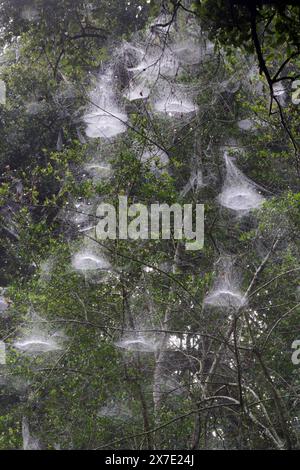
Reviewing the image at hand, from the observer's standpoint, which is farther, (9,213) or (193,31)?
(9,213)

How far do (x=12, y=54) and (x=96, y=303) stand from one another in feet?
15.0

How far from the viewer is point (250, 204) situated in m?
6.63

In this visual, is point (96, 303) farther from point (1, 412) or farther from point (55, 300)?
point (1, 412)

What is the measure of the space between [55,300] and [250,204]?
2235 mm

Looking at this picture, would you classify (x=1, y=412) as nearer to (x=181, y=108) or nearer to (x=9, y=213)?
(x=9, y=213)

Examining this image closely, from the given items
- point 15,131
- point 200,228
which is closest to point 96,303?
point 200,228

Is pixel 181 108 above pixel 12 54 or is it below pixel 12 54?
below

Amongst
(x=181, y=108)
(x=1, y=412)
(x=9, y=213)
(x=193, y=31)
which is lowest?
(x=1, y=412)

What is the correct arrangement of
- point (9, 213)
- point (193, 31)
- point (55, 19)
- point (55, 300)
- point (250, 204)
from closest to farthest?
point (55, 300)
point (55, 19)
point (250, 204)
point (193, 31)
point (9, 213)

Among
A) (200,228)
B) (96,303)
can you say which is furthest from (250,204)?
(96,303)

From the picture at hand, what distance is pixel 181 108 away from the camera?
688cm
